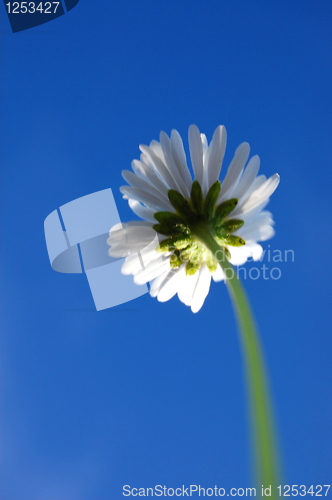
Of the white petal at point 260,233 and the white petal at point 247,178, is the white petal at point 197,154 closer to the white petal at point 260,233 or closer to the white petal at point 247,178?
the white petal at point 247,178

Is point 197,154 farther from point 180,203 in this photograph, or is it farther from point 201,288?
point 201,288

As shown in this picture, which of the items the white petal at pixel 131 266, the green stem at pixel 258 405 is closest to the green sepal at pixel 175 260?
the white petal at pixel 131 266

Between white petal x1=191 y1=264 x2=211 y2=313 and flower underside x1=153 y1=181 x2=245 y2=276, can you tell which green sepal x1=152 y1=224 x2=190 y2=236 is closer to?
flower underside x1=153 y1=181 x2=245 y2=276

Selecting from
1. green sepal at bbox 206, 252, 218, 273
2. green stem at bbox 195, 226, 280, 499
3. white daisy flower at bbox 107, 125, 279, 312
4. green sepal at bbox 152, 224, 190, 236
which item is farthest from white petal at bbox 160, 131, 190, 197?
green stem at bbox 195, 226, 280, 499

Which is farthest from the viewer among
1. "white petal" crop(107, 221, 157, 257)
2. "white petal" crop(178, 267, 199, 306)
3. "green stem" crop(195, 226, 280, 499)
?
"white petal" crop(178, 267, 199, 306)

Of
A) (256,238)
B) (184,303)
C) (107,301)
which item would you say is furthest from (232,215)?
(107,301)

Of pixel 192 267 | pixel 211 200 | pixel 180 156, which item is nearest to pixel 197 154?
pixel 180 156
